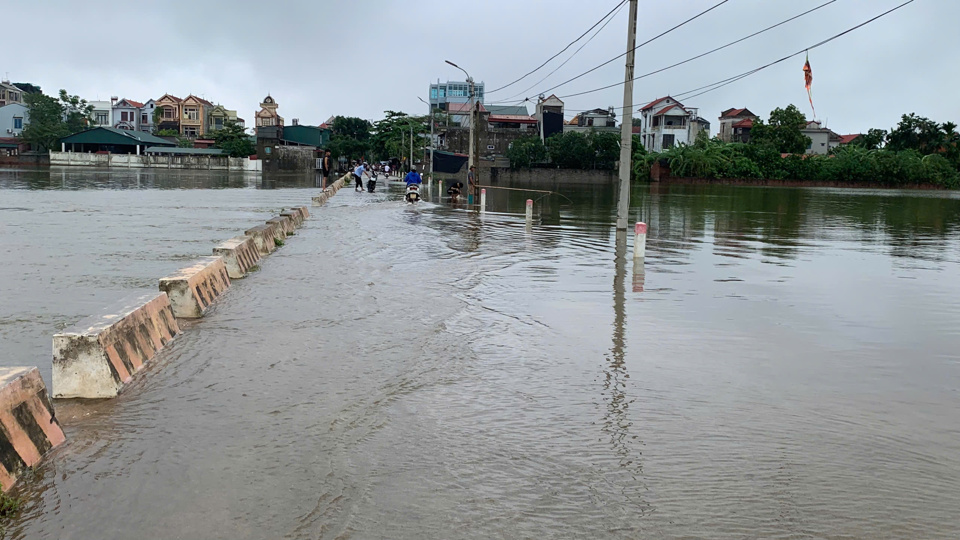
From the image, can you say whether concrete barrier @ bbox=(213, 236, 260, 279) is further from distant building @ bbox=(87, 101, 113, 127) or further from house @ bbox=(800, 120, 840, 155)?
distant building @ bbox=(87, 101, 113, 127)

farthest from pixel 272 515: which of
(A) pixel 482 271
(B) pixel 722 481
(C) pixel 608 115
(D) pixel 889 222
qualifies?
(C) pixel 608 115

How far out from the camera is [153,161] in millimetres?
99938

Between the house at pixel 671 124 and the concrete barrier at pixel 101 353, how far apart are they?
9617 cm

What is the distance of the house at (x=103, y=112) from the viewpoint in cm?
13188

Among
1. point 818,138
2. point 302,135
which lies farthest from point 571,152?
point 302,135

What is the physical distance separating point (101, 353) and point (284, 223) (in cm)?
1392

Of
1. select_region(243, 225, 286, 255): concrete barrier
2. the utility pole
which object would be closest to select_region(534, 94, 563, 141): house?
the utility pole

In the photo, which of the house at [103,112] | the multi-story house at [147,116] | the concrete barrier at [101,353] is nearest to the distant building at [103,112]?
the house at [103,112]

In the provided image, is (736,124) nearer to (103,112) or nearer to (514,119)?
(514,119)

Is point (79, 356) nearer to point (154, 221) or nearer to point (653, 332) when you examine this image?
point (653, 332)

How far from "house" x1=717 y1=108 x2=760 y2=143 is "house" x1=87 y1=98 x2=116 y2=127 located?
9161cm

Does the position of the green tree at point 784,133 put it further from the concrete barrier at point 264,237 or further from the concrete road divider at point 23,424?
the concrete road divider at point 23,424

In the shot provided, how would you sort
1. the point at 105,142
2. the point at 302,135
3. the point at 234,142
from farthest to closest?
the point at 302,135, the point at 234,142, the point at 105,142

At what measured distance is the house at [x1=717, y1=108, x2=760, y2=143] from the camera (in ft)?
337
